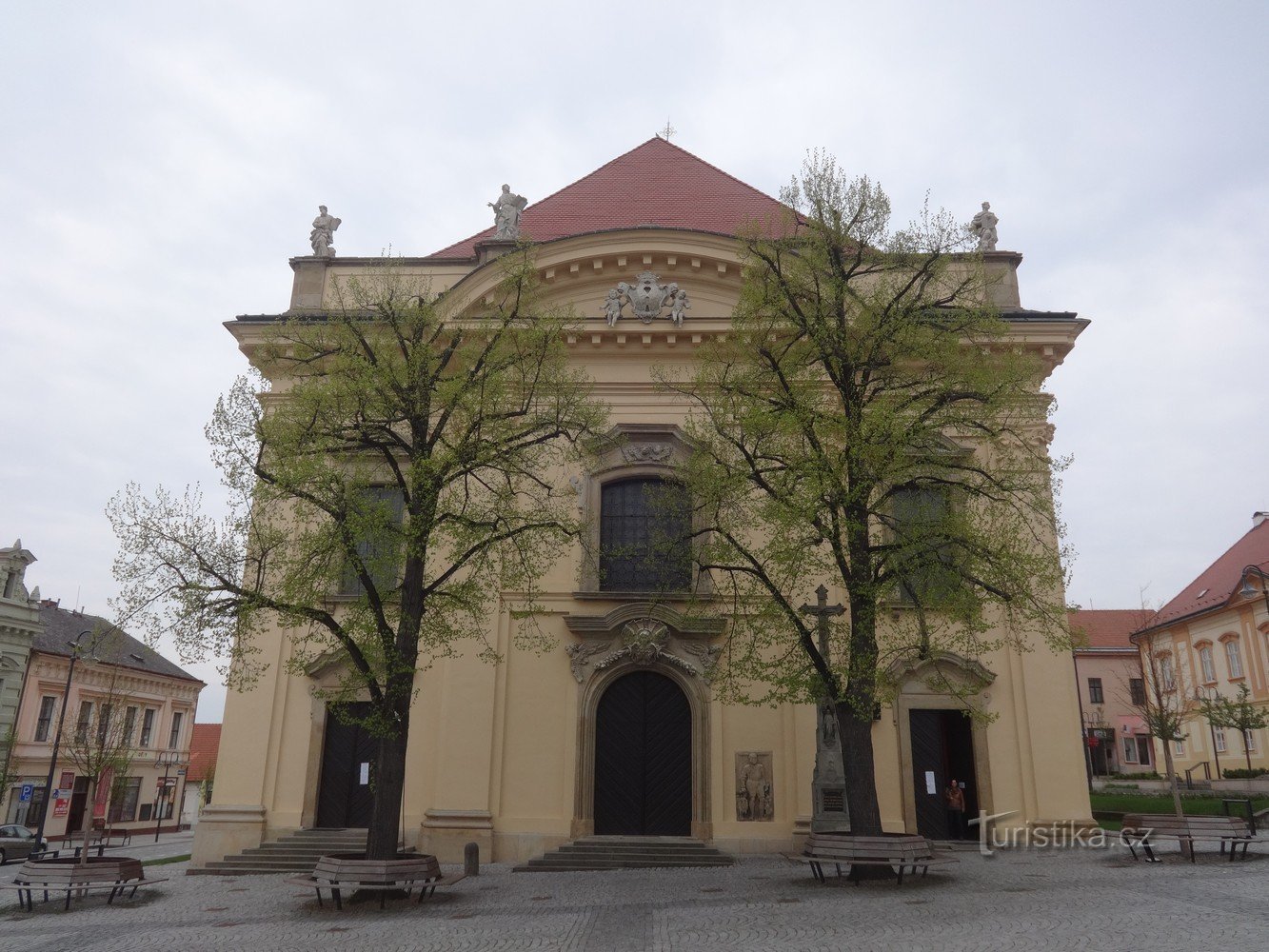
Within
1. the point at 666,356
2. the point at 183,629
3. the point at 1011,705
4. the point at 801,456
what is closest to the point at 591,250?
the point at 666,356

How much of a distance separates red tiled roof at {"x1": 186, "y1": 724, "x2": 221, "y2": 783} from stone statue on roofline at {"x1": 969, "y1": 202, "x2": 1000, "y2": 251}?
46.8 m

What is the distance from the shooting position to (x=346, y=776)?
55.5 ft

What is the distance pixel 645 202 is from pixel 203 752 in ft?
158

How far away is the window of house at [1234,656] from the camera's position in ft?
121

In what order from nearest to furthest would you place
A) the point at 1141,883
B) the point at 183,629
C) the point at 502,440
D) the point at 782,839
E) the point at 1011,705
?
the point at 1141,883 → the point at 183,629 → the point at 502,440 → the point at 782,839 → the point at 1011,705

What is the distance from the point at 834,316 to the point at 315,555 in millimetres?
7853

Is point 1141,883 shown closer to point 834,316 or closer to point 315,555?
point 834,316

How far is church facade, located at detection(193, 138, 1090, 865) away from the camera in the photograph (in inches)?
640

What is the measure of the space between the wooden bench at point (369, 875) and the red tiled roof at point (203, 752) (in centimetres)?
4413

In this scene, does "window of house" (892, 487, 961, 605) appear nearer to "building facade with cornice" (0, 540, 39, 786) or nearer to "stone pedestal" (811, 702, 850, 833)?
"stone pedestal" (811, 702, 850, 833)

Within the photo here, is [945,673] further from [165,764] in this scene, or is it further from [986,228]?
[165,764]

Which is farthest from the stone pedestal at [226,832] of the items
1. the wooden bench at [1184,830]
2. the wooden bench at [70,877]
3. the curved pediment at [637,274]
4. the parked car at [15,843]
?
the wooden bench at [1184,830]

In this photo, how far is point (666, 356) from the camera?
1875 cm

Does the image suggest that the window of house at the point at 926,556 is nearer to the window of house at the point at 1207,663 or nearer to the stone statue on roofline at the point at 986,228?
the stone statue on roofline at the point at 986,228
